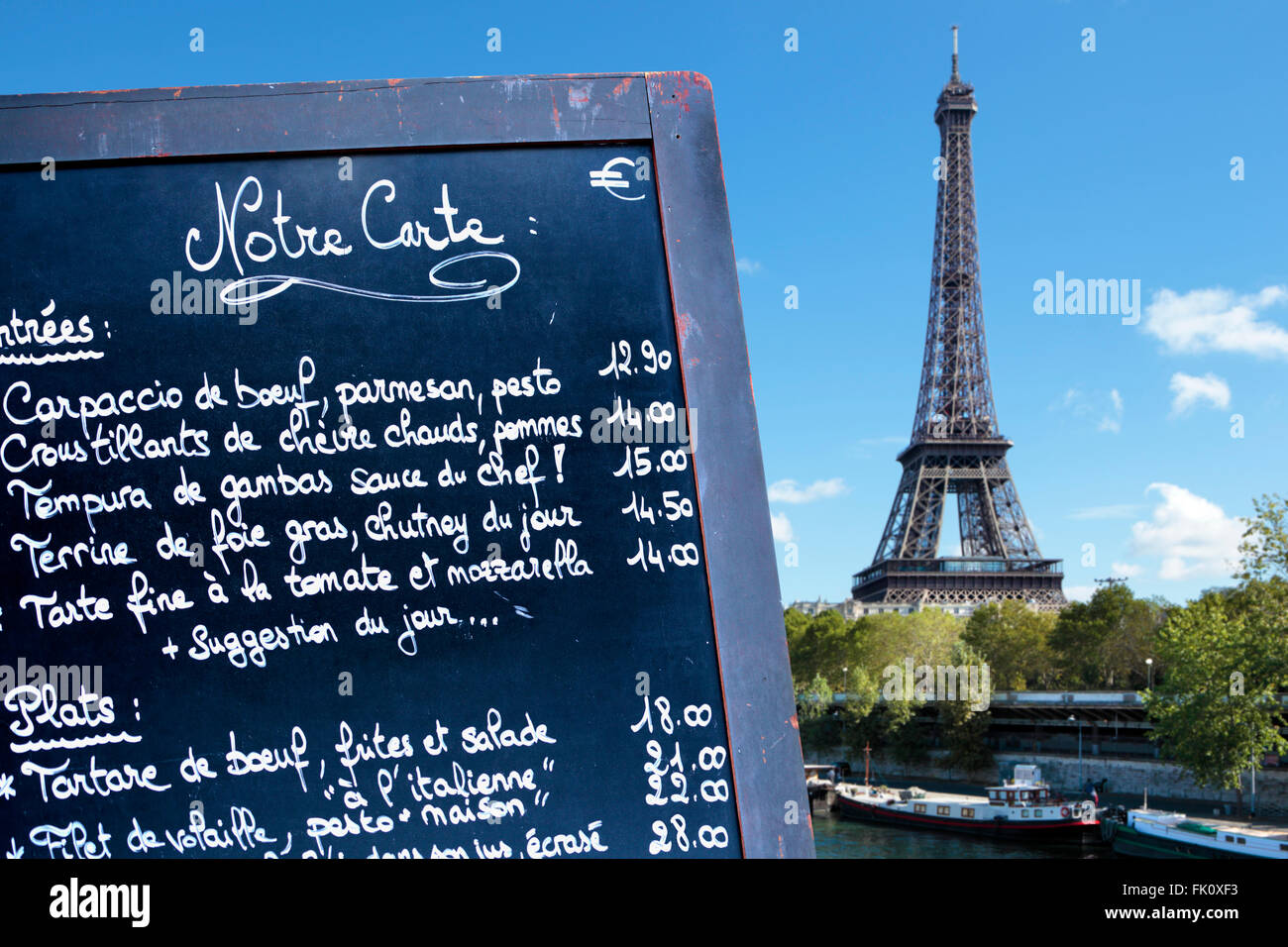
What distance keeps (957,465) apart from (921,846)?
47.0 metres

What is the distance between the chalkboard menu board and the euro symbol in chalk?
0.04 meters

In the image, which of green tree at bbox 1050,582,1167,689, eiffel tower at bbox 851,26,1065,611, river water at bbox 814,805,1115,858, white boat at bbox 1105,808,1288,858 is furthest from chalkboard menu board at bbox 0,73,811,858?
eiffel tower at bbox 851,26,1065,611

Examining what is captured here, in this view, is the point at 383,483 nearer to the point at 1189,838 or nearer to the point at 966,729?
the point at 1189,838

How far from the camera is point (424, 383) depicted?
11.0ft

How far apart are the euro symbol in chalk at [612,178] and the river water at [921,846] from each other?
113ft

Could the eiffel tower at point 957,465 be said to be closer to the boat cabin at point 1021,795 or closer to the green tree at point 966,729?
the green tree at point 966,729

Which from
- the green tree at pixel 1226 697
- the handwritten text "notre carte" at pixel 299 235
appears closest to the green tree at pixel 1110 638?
the green tree at pixel 1226 697

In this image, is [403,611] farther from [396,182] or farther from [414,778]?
[396,182]

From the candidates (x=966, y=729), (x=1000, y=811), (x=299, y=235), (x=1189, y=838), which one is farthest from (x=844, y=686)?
(x=299, y=235)

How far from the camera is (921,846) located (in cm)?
3781

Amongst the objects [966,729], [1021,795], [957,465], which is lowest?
[1021,795]

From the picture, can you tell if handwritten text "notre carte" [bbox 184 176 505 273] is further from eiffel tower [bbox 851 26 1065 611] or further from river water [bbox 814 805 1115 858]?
eiffel tower [bbox 851 26 1065 611]

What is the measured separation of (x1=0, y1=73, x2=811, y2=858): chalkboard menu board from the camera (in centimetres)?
315

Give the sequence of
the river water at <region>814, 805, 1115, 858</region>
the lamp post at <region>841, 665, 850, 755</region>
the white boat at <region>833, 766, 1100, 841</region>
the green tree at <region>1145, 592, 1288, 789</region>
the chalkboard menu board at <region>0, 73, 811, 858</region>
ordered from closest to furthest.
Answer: the chalkboard menu board at <region>0, 73, 811, 858</region>, the green tree at <region>1145, 592, 1288, 789</region>, the river water at <region>814, 805, 1115, 858</region>, the white boat at <region>833, 766, 1100, 841</region>, the lamp post at <region>841, 665, 850, 755</region>
